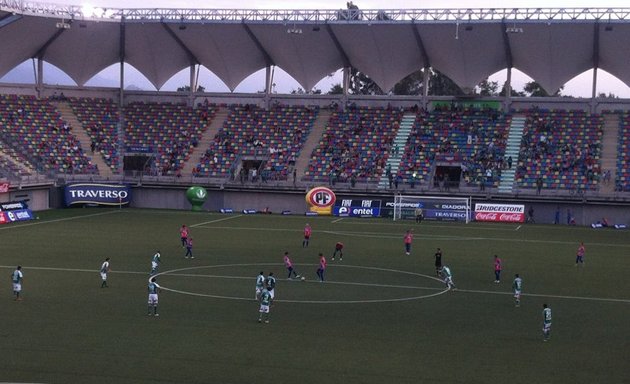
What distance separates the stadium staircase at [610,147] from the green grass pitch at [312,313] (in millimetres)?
12725

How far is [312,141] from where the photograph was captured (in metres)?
74.8

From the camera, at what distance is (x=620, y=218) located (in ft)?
202

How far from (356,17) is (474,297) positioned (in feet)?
136

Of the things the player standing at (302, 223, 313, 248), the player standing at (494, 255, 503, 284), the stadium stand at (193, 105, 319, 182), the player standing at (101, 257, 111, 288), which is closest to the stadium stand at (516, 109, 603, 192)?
the stadium stand at (193, 105, 319, 182)

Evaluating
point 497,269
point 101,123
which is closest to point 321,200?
point 101,123

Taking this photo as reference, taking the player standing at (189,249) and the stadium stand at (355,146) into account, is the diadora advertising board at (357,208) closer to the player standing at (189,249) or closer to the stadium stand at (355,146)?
the stadium stand at (355,146)

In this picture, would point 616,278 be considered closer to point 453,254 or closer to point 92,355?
point 453,254

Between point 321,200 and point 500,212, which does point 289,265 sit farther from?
point 500,212

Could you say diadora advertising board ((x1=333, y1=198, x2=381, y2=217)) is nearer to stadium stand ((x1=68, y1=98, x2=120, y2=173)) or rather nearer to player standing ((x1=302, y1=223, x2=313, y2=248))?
player standing ((x1=302, y1=223, x2=313, y2=248))

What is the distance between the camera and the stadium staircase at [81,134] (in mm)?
73062

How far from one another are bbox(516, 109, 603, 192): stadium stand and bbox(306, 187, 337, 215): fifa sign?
14.3m

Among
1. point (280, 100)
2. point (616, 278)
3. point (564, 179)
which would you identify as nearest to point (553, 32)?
point (564, 179)

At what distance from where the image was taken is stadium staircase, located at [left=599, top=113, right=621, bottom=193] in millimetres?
64406

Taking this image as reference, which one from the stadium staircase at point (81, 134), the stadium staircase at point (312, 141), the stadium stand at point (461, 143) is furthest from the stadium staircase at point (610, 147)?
the stadium staircase at point (81, 134)
